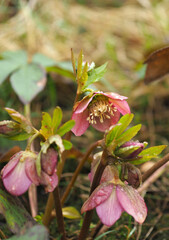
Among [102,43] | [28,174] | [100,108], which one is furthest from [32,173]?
[102,43]

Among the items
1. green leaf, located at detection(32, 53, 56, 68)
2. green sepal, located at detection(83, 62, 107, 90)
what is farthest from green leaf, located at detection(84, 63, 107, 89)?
green leaf, located at detection(32, 53, 56, 68)

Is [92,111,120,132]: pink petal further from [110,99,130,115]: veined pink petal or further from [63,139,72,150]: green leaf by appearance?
[63,139,72,150]: green leaf

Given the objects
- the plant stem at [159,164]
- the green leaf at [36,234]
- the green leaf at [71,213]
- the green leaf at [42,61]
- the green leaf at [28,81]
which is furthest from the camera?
the green leaf at [42,61]

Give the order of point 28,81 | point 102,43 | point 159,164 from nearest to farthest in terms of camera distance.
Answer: point 159,164 < point 28,81 < point 102,43

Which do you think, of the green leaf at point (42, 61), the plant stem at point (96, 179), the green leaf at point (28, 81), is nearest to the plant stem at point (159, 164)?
the plant stem at point (96, 179)

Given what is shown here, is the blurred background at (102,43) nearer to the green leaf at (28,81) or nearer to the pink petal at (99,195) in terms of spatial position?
the green leaf at (28,81)

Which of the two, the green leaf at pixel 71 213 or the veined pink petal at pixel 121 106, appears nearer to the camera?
the veined pink petal at pixel 121 106

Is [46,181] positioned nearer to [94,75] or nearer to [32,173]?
[32,173]
